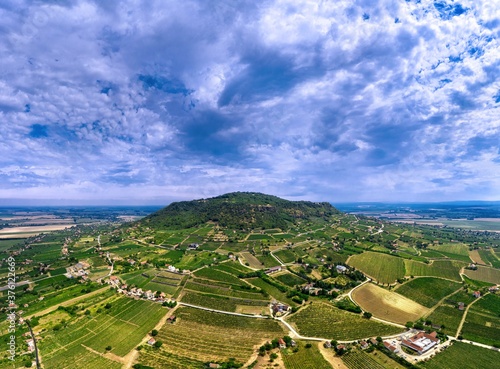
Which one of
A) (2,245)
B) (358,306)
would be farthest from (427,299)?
(2,245)

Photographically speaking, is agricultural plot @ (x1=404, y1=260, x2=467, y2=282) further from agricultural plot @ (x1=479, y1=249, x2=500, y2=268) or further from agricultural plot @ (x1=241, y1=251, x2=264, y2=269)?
agricultural plot @ (x1=241, y1=251, x2=264, y2=269)

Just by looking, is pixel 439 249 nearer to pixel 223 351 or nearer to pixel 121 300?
pixel 223 351

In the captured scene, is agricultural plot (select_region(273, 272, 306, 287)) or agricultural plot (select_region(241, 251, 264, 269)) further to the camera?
agricultural plot (select_region(241, 251, 264, 269))

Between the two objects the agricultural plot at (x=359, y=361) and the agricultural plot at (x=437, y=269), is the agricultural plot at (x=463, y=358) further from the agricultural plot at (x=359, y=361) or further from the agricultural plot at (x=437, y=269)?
the agricultural plot at (x=437, y=269)

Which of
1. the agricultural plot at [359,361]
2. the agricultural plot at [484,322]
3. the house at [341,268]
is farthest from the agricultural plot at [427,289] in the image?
the agricultural plot at [359,361]

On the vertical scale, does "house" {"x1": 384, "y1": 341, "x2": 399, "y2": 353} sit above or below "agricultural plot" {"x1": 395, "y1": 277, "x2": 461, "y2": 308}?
below

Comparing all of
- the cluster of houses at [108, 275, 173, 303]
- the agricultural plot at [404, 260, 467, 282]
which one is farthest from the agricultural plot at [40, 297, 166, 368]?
the agricultural plot at [404, 260, 467, 282]

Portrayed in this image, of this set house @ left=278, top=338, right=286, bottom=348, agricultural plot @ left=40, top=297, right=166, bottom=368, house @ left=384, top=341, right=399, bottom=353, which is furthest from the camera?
house @ left=278, top=338, right=286, bottom=348
